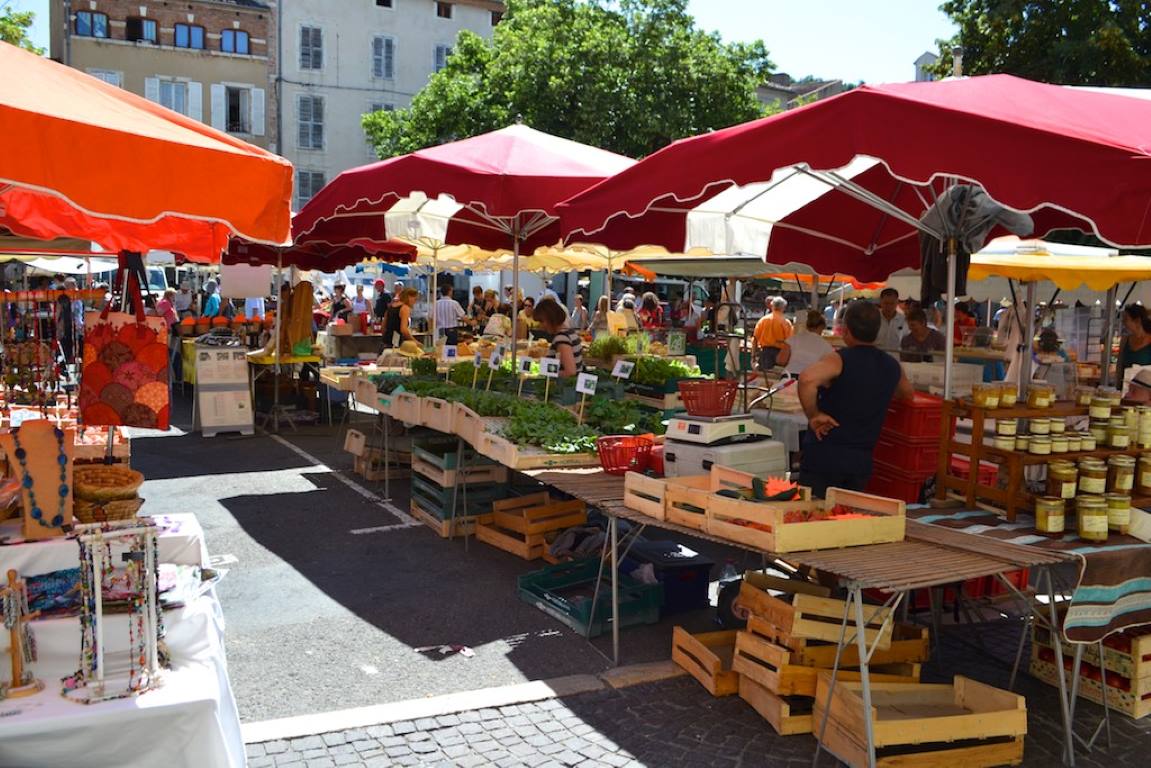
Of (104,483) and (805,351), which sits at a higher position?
(805,351)

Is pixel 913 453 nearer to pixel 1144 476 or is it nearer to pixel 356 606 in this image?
pixel 1144 476

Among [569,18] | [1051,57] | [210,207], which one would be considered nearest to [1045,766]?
[210,207]

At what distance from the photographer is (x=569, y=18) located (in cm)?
2867

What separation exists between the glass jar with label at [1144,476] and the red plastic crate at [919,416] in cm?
100

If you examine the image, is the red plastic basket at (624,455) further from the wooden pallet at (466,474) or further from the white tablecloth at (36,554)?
the white tablecloth at (36,554)

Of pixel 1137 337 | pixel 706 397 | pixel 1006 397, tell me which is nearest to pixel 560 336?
pixel 706 397

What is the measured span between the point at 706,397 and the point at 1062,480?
1978 mm

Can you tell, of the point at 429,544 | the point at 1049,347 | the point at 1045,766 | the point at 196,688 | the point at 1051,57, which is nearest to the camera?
the point at 196,688

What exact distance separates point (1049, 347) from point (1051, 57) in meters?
12.3

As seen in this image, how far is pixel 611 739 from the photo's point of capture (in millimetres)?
4449

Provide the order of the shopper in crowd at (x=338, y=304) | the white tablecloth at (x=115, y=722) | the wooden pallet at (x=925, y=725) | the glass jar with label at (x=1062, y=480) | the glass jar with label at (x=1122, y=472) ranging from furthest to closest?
the shopper in crowd at (x=338, y=304), the glass jar with label at (x=1122, y=472), the glass jar with label at (x=1062, y=480), the wooden pallet at (x=925, y=725), the white tablecloth at (x=115, y=722)

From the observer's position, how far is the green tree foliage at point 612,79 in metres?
27.3

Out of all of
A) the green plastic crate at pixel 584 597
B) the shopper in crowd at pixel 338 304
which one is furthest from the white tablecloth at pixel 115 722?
the shopper in crowd at pixel 338 304

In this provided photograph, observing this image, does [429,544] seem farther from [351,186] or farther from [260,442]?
[260,442]
